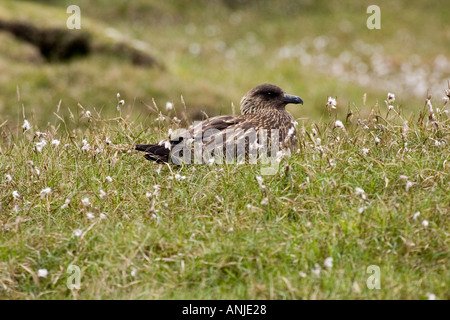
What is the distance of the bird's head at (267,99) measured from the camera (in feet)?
24.0

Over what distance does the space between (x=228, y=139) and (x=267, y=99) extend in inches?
52.2

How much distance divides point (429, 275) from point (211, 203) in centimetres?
169

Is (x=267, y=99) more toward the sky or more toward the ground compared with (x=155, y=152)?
more toward the sky

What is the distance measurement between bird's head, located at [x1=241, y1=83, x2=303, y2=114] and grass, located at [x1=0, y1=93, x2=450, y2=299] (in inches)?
48.7

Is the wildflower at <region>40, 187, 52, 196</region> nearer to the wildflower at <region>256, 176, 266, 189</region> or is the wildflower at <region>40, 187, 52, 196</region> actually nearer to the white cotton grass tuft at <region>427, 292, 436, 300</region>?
the wildflower at <region>256, 176, 266, 189</region>

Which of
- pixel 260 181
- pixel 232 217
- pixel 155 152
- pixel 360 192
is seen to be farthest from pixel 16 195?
pixel 360 192

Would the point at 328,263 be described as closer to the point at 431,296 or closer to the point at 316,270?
the point at 316,270

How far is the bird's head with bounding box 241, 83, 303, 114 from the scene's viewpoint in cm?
730

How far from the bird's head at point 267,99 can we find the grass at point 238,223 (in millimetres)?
1236

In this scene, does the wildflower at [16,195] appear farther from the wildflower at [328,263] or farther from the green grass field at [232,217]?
the wildflower at [328,263]

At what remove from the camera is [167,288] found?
15.0ft

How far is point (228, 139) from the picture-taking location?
6.20 m

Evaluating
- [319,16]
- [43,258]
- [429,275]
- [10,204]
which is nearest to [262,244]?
[429,275]

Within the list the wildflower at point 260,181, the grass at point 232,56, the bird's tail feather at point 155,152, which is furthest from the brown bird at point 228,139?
the grass at point 232,56
